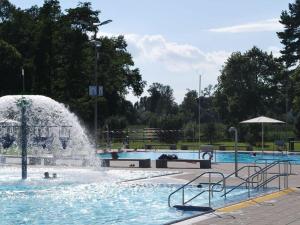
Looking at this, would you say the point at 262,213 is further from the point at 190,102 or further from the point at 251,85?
the point at 190,102

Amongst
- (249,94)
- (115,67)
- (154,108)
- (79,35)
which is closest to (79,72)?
(79,35)

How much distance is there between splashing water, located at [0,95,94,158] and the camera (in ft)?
99.6

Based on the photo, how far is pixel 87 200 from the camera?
18141 mm

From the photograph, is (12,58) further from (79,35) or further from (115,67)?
(115,67)

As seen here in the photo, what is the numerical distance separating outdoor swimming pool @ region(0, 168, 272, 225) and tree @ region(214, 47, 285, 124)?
60.1 m

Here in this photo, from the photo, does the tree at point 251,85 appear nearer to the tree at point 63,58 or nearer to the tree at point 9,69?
the tree at point 63,58

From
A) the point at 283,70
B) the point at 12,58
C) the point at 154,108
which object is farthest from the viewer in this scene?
the point at 154,108

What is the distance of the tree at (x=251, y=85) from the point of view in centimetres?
8469

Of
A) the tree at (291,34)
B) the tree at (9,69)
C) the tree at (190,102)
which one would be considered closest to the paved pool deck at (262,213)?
the tree at (9,69)

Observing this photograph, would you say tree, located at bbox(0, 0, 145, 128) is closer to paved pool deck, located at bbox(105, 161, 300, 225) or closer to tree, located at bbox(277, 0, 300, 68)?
tree, located at bbox(277, 0, 300, 68)

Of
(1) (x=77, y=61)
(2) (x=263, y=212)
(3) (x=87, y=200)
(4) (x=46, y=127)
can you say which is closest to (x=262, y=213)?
(2) (x=263, y=212)

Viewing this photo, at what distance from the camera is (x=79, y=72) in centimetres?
5556

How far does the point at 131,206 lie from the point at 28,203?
10.1 ft

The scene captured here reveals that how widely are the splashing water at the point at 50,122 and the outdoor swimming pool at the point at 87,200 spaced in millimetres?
4544
